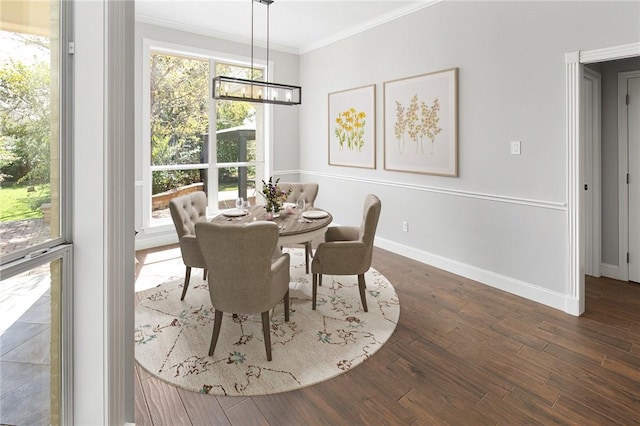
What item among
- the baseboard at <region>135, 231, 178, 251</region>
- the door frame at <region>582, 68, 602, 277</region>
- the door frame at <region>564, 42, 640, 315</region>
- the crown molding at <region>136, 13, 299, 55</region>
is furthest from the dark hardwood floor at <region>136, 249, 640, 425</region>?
the crown molding at <region>136, 13, 299, 55</region>

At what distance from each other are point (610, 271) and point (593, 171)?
3.47 feet

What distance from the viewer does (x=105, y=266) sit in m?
1.39

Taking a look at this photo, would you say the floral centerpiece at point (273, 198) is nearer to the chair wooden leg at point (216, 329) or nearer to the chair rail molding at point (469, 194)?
the chair wooden leg at point (216, 329)

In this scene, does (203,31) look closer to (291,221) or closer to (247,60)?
(247,60)

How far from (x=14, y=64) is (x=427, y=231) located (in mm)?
3934

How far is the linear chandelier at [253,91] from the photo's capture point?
339cm

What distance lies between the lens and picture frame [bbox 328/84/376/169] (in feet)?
16.2

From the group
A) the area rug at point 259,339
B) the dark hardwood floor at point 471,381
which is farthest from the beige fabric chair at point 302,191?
the dark hardwood floor at point 471,381

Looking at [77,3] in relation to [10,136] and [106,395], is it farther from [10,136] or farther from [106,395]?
[106,395]

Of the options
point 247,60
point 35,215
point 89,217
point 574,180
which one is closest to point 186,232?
point 89,217

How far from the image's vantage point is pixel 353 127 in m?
5.22

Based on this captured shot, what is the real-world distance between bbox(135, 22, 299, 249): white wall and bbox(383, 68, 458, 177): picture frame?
1.97 metres

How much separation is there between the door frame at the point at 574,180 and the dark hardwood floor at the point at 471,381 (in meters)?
0.21

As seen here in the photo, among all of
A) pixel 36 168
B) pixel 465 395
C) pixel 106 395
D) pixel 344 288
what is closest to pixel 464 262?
pixel 344 288
